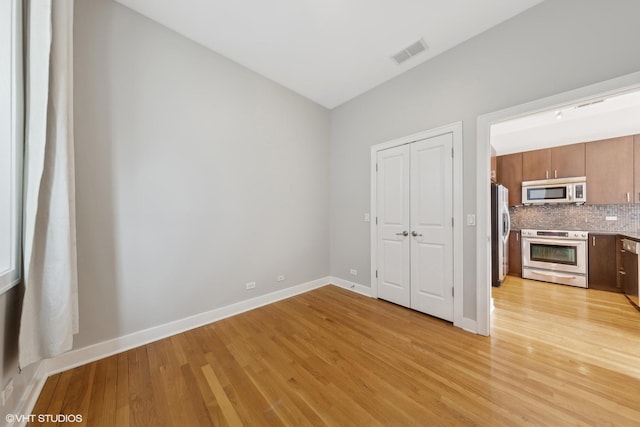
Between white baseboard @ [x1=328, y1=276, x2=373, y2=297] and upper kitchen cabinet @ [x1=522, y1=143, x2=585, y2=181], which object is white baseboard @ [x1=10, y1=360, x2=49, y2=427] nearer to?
white baseboard @ [x1=328, y1=276, x2=373, y2=297]

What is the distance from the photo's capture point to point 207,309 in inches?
100

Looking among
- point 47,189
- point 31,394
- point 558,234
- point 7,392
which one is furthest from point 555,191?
point 31,394

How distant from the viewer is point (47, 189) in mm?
1417

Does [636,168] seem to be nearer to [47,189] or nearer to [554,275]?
[554,275]

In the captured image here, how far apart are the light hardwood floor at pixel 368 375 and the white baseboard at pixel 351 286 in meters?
0.73

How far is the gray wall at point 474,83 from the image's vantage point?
1722 mm

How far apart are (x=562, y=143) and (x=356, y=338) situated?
5.19 metres

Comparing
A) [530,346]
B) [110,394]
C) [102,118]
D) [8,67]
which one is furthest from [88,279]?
[530,346]

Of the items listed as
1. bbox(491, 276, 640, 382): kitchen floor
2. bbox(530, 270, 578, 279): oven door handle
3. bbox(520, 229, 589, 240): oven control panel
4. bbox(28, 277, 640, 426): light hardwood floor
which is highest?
bbox(520, 229, 589, 240): oven control panel

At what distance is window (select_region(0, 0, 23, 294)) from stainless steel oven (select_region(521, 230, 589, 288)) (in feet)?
20.9

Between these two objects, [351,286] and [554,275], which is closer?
[351,286]

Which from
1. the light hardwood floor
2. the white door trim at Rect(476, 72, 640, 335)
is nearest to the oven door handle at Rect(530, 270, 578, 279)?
the light hardwood floor

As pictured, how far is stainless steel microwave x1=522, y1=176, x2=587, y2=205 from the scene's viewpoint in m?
3.81

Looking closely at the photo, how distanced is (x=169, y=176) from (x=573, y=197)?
20.4 feet
